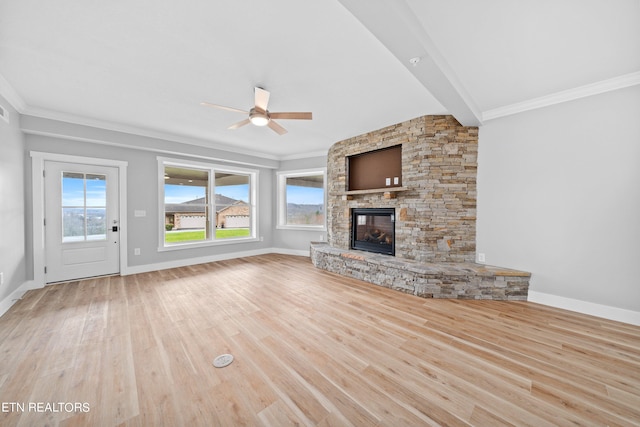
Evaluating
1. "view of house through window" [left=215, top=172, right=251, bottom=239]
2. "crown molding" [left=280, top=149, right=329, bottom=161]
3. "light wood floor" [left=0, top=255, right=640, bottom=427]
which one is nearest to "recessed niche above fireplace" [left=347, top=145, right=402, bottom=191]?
"crown molding" [left=280, top=149, right=329, bottom=161]

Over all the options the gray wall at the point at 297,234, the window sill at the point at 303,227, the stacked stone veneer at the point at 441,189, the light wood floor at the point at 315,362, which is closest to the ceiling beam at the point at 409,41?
the stacked stone veneer at the point at 441,189

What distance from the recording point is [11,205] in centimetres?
278

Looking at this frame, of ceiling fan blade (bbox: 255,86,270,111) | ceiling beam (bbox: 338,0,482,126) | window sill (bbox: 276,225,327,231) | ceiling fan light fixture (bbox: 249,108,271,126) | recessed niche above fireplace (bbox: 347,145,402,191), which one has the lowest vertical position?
window sill (bbox: 276,225,327,231)

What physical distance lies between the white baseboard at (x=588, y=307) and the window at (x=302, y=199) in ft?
12.7

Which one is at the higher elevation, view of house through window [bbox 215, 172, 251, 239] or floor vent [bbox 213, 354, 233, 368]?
view of house through window [bbox 215, 172, 251, 239]

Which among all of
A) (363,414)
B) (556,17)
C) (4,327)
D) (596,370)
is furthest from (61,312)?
(556,17)

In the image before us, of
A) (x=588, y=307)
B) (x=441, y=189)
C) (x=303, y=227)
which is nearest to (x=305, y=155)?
(x=303, y=227)

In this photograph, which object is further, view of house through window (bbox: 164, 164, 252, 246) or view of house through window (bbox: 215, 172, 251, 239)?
view of house through window (bbox: 215, 172, 251, 239)

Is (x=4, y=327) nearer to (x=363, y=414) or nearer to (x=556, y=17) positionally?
(x=363, y=414)

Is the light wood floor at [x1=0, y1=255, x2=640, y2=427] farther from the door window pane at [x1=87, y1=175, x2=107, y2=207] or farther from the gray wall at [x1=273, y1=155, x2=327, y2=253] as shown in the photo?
the gray wall at [x1=273, y1=155, x2=327, y2=253]

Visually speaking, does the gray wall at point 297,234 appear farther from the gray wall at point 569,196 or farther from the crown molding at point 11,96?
the crown molding at point 11,96

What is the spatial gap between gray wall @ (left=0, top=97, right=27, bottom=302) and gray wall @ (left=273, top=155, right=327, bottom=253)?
423 centimetres

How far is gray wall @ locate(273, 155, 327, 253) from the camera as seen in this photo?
5.50 metres

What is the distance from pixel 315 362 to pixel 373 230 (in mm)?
2859
